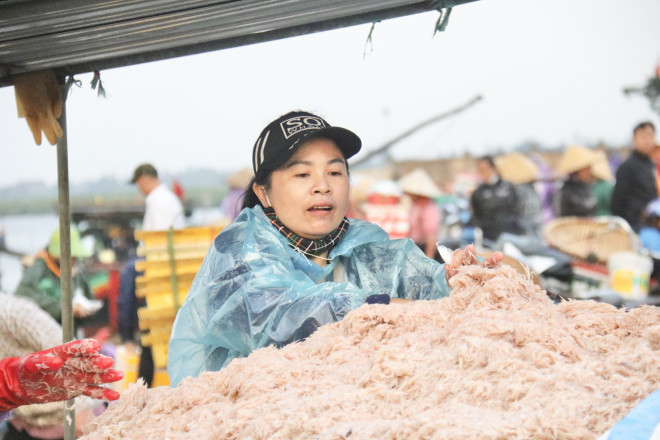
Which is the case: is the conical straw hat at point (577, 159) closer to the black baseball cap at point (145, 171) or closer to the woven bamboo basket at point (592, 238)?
the woven bamboo basket at point (592, 238)

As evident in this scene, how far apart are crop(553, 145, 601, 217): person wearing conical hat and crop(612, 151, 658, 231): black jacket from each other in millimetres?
664

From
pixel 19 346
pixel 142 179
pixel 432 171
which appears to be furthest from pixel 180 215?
pixel 432 171

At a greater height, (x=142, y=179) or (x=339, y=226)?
(x=142, y=179)

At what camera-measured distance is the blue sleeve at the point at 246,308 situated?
1.68 meters

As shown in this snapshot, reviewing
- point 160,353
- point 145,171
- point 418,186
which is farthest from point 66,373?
point 418,186

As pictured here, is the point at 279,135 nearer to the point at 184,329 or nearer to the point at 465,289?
the point at 184,329

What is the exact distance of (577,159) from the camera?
6.36 meters

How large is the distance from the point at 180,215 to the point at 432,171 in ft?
19.1

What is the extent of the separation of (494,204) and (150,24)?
5.19m

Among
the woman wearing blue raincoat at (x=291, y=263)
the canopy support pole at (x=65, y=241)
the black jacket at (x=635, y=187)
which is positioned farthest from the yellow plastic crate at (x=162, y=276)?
the black jacket at (x=635, y=187)

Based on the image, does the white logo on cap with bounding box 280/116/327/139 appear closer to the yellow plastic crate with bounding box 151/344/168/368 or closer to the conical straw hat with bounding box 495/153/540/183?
the yellow plastic crate with bounding box 151/344/168/368

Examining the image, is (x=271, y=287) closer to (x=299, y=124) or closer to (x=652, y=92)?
(x=299, y=124)

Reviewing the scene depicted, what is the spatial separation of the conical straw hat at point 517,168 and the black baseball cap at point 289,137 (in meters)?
6.26

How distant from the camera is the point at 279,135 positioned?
2.07 metres
